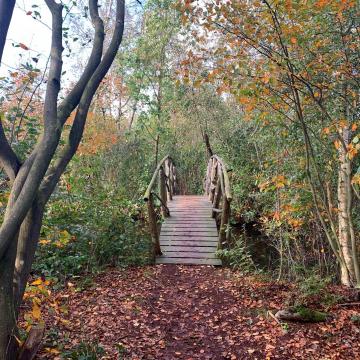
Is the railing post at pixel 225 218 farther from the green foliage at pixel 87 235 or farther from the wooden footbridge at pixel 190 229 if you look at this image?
the green foliage at pixel 87 235

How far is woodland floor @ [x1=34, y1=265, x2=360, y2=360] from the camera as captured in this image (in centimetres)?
337

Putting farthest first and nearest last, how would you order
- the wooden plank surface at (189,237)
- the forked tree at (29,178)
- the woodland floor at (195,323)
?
the wooden plank surface at (189,237) < the woodland floor at (195,323) < the forked tree at (29,178)

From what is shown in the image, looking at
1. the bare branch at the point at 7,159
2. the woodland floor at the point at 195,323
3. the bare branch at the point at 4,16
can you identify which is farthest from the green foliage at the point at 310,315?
the bare branch at the point at 4,16

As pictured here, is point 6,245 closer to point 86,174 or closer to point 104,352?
point 104,352

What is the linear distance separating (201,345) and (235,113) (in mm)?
9978

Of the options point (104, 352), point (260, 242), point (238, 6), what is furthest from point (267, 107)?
point (260, 242)

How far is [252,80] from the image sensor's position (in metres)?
4.13

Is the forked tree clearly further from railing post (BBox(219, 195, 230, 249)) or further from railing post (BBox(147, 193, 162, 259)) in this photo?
railing post (BBox(219, 195, 230, 249))

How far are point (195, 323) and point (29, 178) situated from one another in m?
2.58

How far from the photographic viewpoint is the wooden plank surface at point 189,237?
20.4ft

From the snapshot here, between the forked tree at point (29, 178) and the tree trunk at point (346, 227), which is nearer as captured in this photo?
the forked tree at point (29, 178)

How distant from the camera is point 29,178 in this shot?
7.72 ft

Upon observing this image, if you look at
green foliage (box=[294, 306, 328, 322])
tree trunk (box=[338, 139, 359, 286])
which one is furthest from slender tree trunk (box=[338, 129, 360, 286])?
green foliage (box=[294, 306, 328, 322])

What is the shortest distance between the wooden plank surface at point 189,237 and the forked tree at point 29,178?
370cm
